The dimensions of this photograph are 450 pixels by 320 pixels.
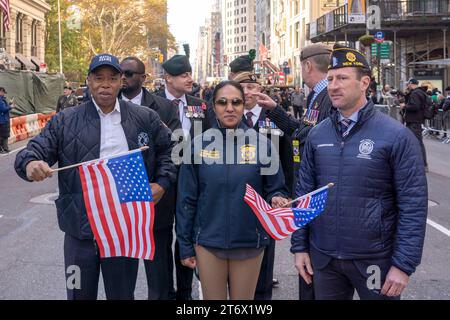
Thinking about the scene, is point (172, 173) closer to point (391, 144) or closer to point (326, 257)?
point (326, 257)

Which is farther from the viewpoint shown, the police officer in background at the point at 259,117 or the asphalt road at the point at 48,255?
the asphalt road at the point at 48,255

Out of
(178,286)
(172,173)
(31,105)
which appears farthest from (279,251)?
(31,105)

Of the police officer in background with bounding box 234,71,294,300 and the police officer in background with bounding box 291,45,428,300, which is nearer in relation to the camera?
the police officer in background with bounding box 291,45,428,300

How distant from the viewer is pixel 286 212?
3520 mm

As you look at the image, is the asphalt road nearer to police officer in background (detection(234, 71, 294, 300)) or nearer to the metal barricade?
police officer in background (detection(234, 71, 294, 300))

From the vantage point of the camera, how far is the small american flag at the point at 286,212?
3.36m

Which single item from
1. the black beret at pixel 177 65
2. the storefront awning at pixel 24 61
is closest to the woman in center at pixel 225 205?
the black beret at pixel 177 65

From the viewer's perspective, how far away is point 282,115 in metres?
5.32

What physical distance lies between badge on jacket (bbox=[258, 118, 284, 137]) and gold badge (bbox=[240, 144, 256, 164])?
4.67ft

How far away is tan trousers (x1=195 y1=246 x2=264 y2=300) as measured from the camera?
3795 mm

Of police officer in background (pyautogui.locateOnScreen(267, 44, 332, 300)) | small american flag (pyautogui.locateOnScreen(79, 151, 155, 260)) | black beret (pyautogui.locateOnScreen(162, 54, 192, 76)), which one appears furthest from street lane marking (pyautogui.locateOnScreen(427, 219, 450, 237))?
small american flag (pyautogui.locateOnScreen(79, 151, 155, 260))

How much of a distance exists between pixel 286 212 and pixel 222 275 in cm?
66

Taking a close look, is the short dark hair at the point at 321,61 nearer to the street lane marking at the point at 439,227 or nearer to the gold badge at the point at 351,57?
the gold badge at the point at 351,57

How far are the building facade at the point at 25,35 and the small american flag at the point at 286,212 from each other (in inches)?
1568
